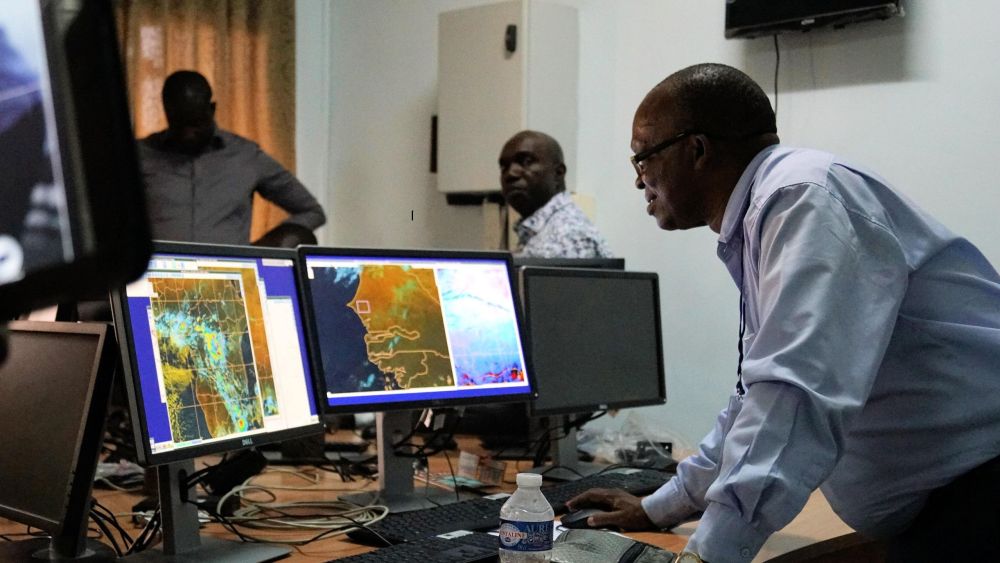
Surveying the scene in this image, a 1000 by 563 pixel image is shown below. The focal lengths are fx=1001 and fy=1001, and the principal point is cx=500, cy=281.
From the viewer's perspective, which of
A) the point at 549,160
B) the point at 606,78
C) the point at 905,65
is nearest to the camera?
the point at 905,65

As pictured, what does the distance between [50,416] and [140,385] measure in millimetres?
142

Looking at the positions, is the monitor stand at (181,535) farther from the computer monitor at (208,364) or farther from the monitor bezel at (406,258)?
the monitor bezel at (406,258)

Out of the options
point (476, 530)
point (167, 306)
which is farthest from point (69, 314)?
point (476, 530)

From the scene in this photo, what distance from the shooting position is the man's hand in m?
1.73

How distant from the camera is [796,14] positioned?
3.37 metres

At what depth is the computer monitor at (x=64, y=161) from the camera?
0.49 metres

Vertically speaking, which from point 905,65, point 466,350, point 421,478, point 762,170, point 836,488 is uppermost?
point 905,65

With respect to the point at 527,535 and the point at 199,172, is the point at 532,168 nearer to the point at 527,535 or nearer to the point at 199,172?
the point at 199,172

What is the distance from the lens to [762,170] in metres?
1.49

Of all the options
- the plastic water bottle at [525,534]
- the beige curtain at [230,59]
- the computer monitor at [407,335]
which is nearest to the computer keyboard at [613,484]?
the computer monitor at [407,335]

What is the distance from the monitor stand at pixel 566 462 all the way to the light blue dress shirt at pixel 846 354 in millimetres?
739

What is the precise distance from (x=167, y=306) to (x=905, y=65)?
2704 millimetres

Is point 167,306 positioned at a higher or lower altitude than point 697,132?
lower

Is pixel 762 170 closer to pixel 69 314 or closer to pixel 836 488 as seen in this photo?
pixel 836 488
